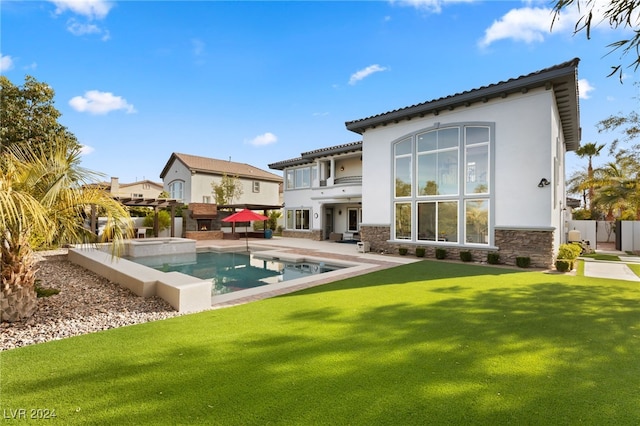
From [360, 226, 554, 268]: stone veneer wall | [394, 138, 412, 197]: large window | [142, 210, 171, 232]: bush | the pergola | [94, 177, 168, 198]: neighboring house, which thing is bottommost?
[360, 226, 554, 268]: stone veneer wall

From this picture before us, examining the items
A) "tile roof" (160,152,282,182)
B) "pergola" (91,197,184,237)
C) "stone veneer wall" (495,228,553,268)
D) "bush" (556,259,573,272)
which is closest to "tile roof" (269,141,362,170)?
"tile roof" (160,152,282,182)

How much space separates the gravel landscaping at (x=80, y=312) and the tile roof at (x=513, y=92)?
45.3 ft

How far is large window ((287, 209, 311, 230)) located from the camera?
2820 centimetres

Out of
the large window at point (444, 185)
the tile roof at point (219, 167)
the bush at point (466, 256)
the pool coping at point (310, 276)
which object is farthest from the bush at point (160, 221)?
the bush at point (466, 256)

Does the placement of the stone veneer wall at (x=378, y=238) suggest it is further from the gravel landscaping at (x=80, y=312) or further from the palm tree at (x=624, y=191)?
the palm tree at (x=624, y=191)

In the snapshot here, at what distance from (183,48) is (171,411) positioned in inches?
688

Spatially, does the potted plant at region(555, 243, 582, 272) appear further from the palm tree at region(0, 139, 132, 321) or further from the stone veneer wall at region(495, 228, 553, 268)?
the palm tree at region(0, 139, 132, 321)

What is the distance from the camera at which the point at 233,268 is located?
14.7 m

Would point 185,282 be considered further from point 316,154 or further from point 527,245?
point 316,154

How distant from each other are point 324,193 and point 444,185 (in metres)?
12.2

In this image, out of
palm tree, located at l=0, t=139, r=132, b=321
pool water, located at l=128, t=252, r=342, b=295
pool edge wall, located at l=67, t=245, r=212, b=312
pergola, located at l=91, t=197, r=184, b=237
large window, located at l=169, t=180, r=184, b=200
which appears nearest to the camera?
palm tree, located at l=0, t=139, r=132, b=321

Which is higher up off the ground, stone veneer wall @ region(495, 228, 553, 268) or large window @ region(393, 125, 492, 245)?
large window @ region(393, 125, 492, 245)

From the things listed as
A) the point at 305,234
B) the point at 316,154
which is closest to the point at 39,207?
the point at 316,154

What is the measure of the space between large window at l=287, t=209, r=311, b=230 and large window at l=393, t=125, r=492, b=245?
12567 mm
